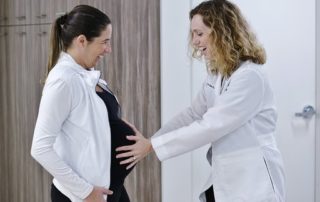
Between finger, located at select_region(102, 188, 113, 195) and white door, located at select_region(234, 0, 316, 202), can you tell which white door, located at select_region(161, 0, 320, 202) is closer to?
white door, located at select_region(234, 0, 316, 202)

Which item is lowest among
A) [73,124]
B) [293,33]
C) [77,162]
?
[77,162]

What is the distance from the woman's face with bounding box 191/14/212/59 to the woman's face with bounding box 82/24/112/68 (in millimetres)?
328

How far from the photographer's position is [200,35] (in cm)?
173

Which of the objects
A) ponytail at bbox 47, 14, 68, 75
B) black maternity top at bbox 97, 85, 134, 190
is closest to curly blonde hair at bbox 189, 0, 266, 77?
black maternity top at bbox 97, 85, 134, 190

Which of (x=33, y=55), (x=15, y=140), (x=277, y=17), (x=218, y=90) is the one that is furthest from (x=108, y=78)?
(x=218, y=90)

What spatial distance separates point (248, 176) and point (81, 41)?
0.77 metres

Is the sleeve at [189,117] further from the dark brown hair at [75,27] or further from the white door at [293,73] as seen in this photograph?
the white door at [293,73]

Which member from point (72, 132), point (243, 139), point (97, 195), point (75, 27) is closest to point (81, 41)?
point (75, 27)

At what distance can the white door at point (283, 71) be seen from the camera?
262 cm

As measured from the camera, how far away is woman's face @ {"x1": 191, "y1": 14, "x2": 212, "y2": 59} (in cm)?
171

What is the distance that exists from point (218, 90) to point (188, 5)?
1.16m

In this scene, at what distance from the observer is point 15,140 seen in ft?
10.7

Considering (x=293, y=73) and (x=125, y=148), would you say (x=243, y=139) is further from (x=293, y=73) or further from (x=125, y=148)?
(x=293, y=73)

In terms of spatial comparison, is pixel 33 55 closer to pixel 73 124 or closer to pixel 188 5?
pixel 188 5
